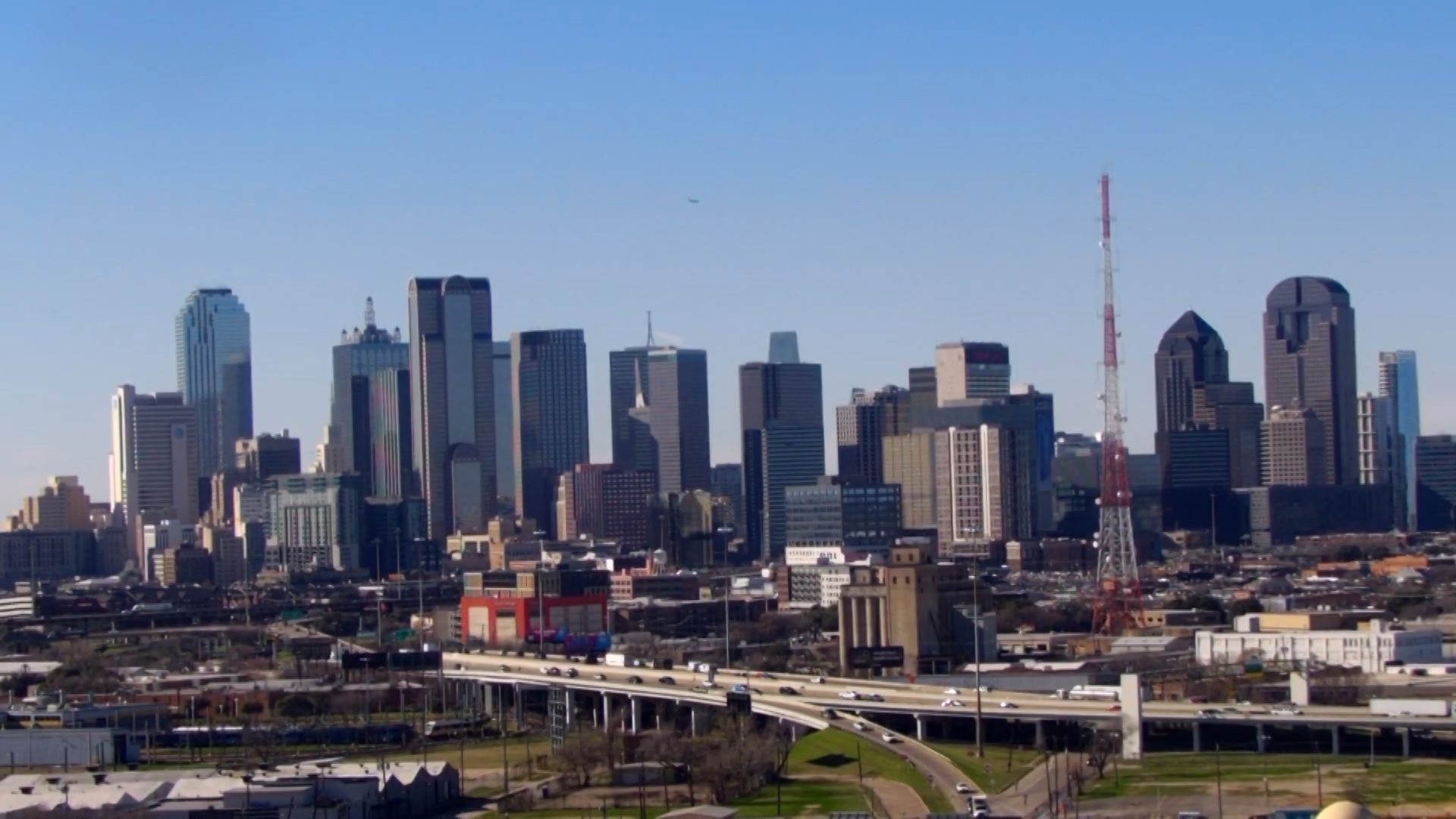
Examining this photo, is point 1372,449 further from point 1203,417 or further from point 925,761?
point 925,761

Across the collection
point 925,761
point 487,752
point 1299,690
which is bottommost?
point 487,752

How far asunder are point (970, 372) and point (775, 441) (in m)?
15.7

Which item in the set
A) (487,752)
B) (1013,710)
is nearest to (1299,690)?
(1013,710)

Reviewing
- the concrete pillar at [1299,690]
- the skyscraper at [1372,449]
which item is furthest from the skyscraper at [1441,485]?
the concrete pillar at [1299,690]

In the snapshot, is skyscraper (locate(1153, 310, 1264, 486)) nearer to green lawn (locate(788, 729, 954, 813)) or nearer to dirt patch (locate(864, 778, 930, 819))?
green lawn (locate(788, 729, 954, 813))

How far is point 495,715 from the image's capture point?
72312 mm

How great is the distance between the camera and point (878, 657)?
237ft

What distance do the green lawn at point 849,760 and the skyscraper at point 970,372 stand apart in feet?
447

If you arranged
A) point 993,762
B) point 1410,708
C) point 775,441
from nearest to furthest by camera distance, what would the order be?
point 993,762, point 1410,708, point 775,441

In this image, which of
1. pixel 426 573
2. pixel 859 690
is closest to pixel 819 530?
pixel 426 573

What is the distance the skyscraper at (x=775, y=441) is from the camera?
18012cm

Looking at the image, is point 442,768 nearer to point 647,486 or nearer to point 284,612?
point 284,612

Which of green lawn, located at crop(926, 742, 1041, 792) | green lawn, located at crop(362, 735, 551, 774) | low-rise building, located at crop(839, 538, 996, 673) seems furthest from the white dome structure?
low-rise building, located at crop(839, 538, 996, 673)

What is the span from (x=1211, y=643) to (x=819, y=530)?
76924 mm
